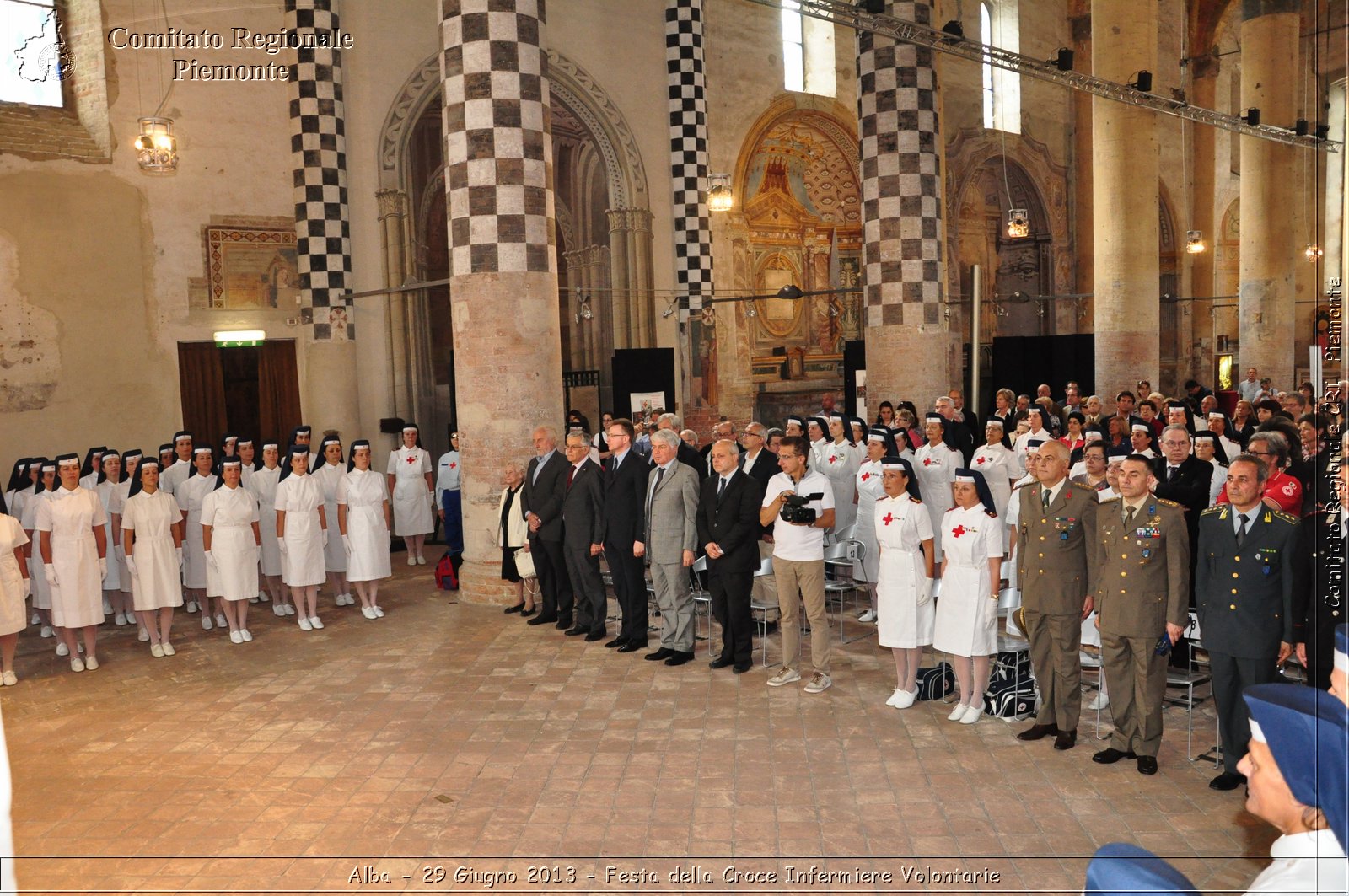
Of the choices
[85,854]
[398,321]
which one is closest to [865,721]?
[85,854]

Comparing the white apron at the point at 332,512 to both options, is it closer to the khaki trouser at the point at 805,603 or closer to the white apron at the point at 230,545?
the white apron at the point at 230,545

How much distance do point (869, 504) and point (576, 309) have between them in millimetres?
12133

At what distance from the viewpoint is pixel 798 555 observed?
809 centimetres

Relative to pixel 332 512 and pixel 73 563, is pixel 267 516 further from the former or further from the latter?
pixel 73 563

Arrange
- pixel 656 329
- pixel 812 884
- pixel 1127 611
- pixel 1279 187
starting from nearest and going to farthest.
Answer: pixel 812 884
pixel 1127 611
pixel 656 329
pixel 1279 187

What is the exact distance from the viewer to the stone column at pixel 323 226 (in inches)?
637

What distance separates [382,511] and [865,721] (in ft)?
20.4

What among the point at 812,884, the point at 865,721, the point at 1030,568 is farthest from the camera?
the point at 865,721

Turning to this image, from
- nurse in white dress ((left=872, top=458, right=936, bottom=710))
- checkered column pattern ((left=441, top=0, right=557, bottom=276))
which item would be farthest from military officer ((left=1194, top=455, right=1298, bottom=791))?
checkered column pattern ((left=441, top=0, right=557, bottom=276))

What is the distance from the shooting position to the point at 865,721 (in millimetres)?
7344

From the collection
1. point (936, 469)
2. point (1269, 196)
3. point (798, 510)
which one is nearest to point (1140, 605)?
point (798, 510)

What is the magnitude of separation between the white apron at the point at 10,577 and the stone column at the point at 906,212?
11669mm

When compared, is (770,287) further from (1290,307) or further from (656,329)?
(1290,307)

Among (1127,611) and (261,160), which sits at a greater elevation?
(261,160)
